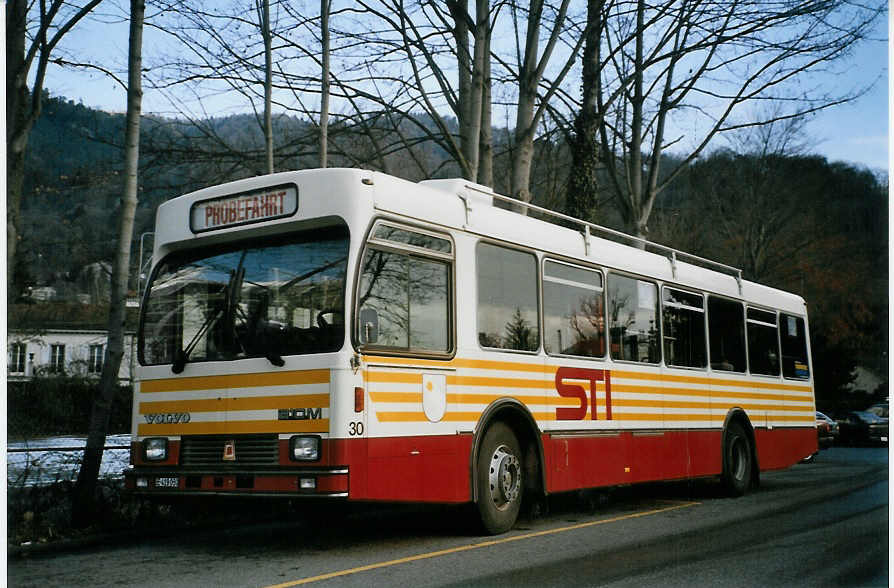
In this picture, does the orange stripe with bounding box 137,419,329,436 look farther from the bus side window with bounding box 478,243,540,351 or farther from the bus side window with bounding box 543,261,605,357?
the bus side window with bounding box 543,261,605,357

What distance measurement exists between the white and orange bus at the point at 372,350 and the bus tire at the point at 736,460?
10.5 feet

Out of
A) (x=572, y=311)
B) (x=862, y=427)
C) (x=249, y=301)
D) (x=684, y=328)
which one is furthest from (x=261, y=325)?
(x=862, y=427)

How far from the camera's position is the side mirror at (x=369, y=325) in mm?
7891

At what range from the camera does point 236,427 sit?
8164mm

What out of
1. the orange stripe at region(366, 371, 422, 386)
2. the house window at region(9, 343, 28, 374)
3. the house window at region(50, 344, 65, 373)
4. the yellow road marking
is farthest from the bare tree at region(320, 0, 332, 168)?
the house window at region(50, 344, 65, 373)

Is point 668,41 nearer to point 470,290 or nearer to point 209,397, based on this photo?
point 470,290

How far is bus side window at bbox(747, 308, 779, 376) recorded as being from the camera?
592 inches

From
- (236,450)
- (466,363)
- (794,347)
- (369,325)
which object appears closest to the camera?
(369,325)

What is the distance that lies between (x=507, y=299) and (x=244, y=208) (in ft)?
8.78

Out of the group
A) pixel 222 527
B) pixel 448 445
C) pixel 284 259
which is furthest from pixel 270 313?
pixel 222 527

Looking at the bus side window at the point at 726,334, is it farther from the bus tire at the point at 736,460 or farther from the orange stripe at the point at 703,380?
the bus tire at the point at 736,460

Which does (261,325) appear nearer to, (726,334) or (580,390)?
(580,390)

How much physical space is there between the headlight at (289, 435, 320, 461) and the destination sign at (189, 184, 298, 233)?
188 centimetres

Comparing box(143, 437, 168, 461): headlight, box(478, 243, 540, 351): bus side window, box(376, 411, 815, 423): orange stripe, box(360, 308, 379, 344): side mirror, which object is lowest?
box(143, 437, 168, 461): headlight
